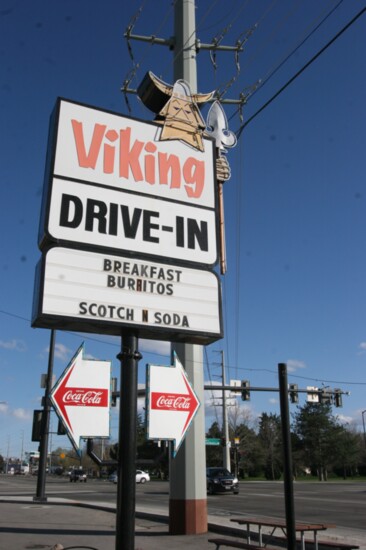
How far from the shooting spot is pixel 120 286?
4.49 metres

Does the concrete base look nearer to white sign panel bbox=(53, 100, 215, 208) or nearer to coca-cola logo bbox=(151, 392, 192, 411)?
coca-cola logo bbox=(151, 392, 192, 411)

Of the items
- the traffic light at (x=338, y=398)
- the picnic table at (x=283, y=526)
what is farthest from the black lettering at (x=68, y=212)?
the traffic light at (x=338, y=398)

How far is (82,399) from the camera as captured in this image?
4.15 metres

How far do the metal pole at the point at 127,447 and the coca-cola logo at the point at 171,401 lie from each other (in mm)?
167

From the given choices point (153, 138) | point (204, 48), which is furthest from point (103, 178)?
point (204, 48)

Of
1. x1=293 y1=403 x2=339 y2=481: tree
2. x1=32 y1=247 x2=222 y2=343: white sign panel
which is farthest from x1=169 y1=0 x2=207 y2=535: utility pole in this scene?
x1=293 y1=403 x2=339 y2=481: tree

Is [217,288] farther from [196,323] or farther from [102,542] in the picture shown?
[102,542]

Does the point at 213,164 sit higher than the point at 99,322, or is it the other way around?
the point at 213,164

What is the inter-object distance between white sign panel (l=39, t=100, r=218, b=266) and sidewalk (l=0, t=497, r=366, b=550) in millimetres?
5785

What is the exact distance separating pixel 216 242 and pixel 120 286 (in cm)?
105

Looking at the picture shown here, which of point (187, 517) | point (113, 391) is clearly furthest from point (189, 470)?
point (113, 391)

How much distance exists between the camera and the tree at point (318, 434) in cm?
6762

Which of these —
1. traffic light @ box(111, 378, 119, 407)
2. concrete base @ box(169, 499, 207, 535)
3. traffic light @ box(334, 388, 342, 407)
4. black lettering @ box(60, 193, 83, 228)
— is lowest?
concrete base @ box(169, 499, 207, 535)

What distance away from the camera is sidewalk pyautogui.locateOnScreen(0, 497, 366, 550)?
33.9ft
